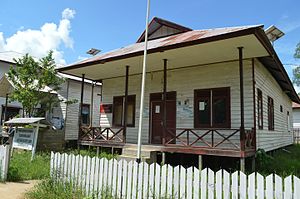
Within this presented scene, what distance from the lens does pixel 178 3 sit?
31.5 feet

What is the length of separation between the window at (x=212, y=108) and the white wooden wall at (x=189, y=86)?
0.65 ft

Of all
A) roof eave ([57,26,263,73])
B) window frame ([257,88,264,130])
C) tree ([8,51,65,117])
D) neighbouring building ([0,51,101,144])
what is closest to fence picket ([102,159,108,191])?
roof eave ([57,26,263,73])

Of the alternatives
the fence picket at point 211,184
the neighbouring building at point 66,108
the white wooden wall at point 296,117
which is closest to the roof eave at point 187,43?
the fence picket at point 211,184

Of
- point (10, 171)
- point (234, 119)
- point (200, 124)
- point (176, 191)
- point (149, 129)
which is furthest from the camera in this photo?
point (149, 129)

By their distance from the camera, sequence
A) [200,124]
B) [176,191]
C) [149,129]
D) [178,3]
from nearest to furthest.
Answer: [176,191] → [178,3] → [200,124] → [149,129]

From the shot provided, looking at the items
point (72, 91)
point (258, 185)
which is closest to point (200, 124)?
point (258, 185)

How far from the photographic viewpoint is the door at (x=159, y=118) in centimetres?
1236

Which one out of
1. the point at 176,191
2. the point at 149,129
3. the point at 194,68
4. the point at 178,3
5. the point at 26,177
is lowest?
the point at 26,177

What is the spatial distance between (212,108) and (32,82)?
32.6ft

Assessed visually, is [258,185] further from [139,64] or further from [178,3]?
[139,64]

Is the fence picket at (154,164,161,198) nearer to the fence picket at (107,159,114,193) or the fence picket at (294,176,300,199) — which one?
the fence picket at (107,159,114,193)

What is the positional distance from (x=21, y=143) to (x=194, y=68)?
7.60 metres

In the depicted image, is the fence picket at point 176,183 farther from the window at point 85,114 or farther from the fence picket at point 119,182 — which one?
the window at point 85,114

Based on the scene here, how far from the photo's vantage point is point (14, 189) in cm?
649
